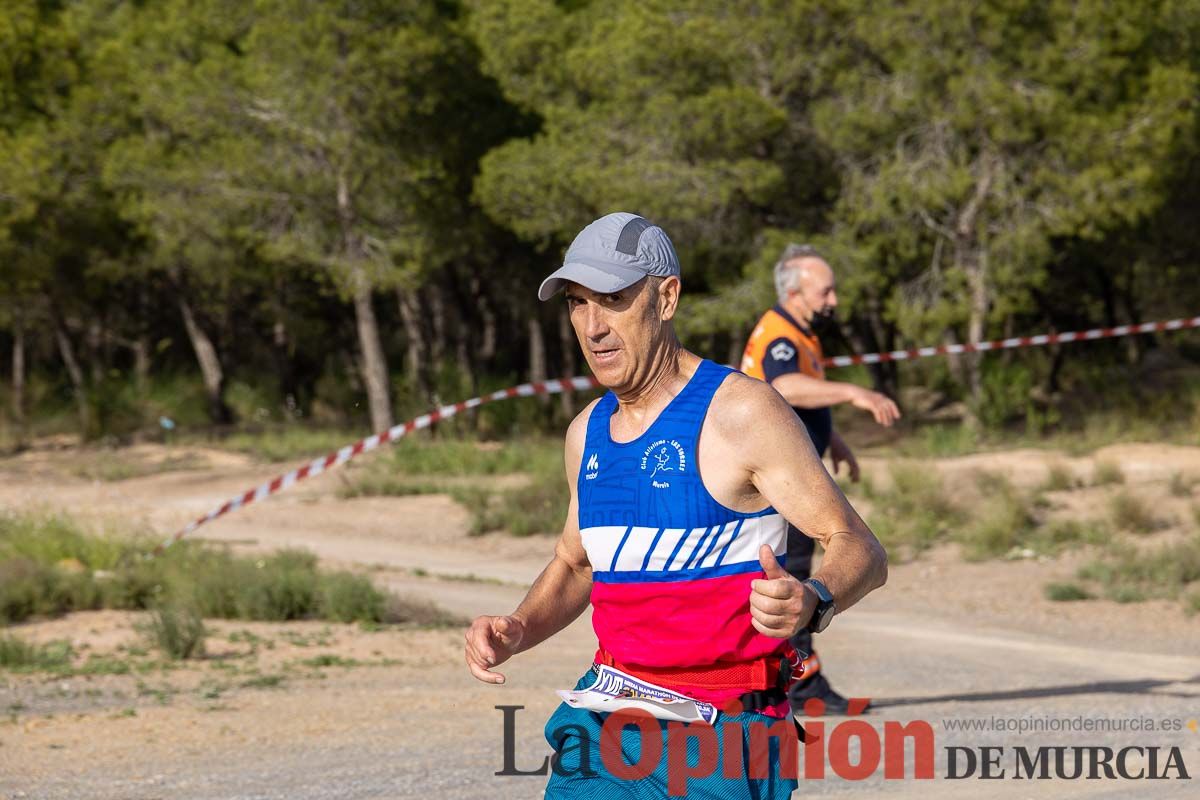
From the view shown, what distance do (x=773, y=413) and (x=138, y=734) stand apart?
15.8 ft

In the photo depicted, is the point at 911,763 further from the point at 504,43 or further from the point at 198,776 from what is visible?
the point at 504,43

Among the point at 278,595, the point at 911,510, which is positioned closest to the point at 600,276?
the point at 278,595

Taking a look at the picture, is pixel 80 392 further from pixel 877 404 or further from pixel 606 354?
pixel 606 354

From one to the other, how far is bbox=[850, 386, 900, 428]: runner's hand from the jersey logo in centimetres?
304

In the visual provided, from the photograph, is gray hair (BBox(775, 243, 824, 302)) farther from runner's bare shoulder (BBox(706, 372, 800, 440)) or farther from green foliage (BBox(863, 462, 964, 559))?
green foliage (BBox(863, 462, 964, 559))

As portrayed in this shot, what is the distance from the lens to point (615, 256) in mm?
3227

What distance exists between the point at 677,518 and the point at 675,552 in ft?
0.21

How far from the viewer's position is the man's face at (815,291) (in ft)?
22.6

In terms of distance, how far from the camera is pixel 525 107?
25.0 metres

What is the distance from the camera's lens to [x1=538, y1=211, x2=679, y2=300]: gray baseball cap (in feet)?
10.5

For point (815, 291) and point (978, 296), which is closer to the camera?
point (815, 291)

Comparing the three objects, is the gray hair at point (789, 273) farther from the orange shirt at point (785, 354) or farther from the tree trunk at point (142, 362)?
the tree trunk at point (142, 362)

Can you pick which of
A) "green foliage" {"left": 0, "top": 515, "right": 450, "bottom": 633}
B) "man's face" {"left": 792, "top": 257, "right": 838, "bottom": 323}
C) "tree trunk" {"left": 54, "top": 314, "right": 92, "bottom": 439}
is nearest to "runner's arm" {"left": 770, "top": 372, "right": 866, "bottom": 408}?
"man's face" {"left": 792, "top": 257, "right": 838, "bottom": 323}

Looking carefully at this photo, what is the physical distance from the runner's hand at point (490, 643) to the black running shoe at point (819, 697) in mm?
3986
